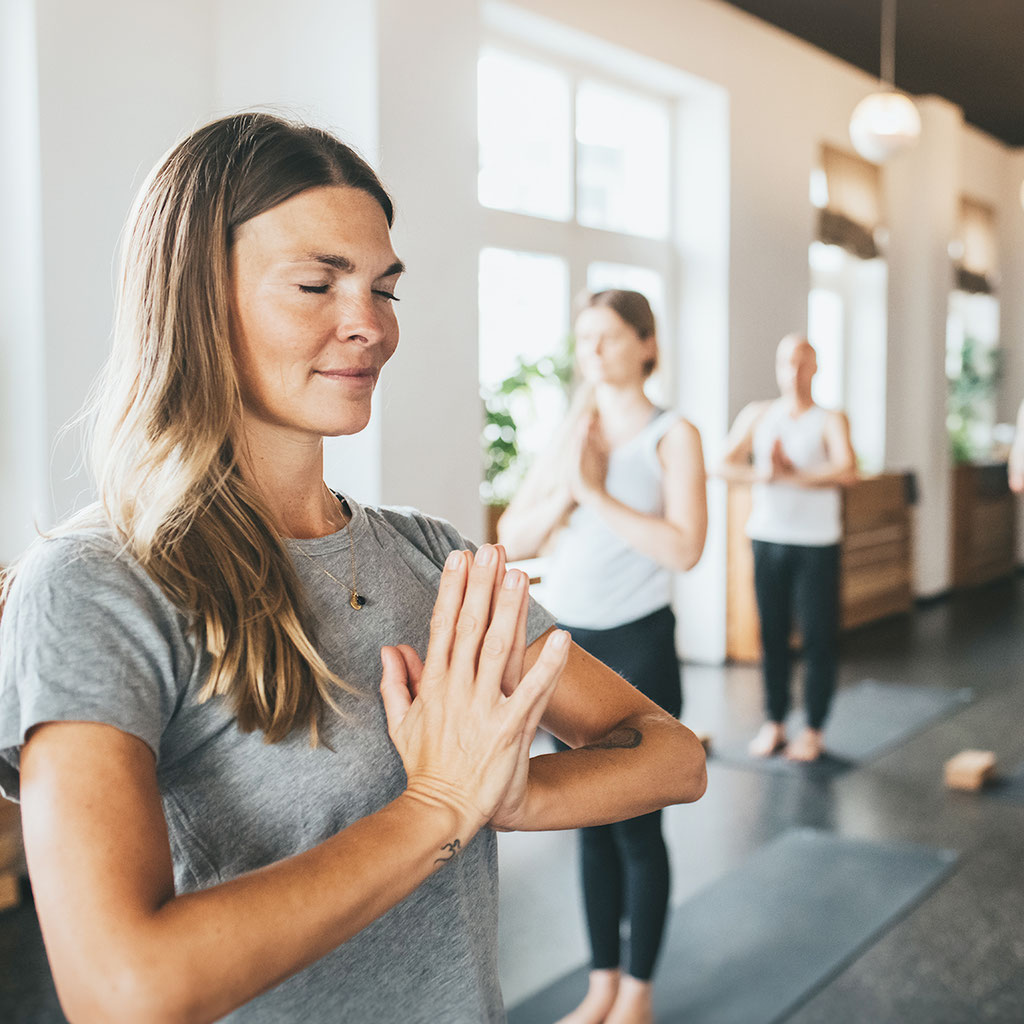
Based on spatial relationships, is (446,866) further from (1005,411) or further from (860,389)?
(1005,411)

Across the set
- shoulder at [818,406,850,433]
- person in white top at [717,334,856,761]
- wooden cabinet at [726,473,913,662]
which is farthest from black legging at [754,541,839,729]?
wooden cabinet at [726,473,913,662]

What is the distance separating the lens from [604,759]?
1.10m

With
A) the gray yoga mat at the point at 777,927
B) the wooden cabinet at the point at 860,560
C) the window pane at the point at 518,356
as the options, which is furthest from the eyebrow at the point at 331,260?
the wooden cabinet at the point at 860,560

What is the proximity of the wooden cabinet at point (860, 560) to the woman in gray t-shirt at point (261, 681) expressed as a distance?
17.2 feet

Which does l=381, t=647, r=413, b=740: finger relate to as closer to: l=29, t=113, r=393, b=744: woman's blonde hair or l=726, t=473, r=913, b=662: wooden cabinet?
l=29, t=113, r=393, b=744: woman's blonde hair

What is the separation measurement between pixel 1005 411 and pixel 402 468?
8.33 meters

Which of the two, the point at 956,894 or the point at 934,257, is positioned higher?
the point at 934,257

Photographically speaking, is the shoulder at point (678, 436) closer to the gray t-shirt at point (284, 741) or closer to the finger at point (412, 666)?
the gray t-shirt at point (284, 741)

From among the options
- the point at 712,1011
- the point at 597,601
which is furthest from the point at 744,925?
the point at 597,601

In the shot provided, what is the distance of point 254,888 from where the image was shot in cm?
81

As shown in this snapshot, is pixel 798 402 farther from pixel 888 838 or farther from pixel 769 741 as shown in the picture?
pixel 888 838

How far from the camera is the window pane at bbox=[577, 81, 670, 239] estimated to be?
5.96 meters

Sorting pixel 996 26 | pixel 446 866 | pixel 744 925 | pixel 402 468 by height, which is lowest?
pixel 744 925

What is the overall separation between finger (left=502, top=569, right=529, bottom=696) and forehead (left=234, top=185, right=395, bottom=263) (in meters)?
0.34
